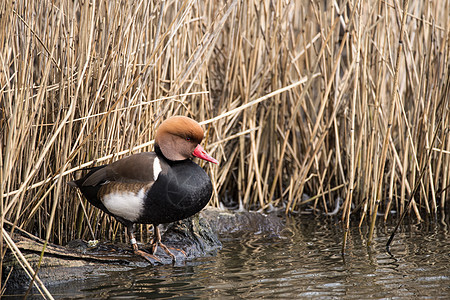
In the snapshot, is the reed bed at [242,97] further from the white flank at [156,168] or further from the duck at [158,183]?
the white flank at [156,168]

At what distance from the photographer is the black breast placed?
135 inches

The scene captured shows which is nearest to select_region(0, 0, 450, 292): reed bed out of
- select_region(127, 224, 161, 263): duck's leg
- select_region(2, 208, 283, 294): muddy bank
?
select_region(2, 208, 283, 294): muddy bank

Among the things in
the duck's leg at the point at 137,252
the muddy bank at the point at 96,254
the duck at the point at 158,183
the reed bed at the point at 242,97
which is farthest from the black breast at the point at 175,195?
the reed bed at the point at 242,97

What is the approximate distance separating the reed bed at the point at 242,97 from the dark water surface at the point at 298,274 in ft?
1.14

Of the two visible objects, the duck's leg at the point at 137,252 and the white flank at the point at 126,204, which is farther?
the duck's leg at the point at 137,252

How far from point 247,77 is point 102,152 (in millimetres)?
1554

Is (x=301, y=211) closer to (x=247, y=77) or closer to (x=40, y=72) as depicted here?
(x=247, y=77)

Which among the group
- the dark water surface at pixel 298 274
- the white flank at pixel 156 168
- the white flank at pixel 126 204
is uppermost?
the white flank at pixel 156 168

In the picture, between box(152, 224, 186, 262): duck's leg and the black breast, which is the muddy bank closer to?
box(152, 224, 186, 262): duck's leg

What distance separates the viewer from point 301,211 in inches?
207

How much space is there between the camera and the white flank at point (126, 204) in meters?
3.44

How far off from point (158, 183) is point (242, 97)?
1.73 m

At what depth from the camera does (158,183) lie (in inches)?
136

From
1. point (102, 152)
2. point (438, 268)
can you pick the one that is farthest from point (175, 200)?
point (438, 268)
